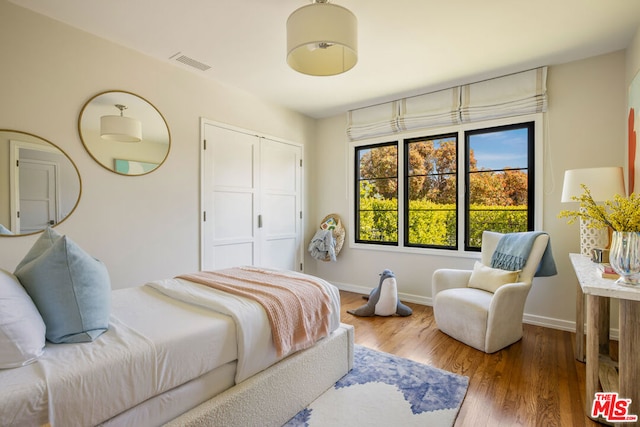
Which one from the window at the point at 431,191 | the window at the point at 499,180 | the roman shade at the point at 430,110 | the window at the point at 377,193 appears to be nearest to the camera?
the window at the point at 499,180

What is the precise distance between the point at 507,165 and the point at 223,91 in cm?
321

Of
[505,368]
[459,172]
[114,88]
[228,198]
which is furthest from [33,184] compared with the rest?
[459,172]

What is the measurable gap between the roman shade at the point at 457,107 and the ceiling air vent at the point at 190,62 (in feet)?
6.65

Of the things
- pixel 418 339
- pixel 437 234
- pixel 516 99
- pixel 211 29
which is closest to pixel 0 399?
pixel 211 29

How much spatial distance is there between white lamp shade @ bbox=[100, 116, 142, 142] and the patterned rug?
257cm

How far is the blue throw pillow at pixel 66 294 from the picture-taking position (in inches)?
47.3

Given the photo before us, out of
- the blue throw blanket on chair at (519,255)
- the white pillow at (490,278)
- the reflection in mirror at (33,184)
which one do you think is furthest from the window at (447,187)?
the reflection in mirror at (33,184)

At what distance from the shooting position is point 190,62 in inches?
116

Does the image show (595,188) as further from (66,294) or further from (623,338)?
(66,294)

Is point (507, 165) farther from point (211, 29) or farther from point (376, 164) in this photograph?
point (211, 29)

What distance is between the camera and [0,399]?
2.86ft

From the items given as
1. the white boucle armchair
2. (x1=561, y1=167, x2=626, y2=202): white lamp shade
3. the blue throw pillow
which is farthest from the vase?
the blue throw pillow

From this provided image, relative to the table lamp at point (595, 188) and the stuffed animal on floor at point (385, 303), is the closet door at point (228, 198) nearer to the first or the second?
the stuffed animal on floor at point (385, 303)

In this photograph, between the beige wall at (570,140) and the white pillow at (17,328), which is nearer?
the white pillow at (17,328)
